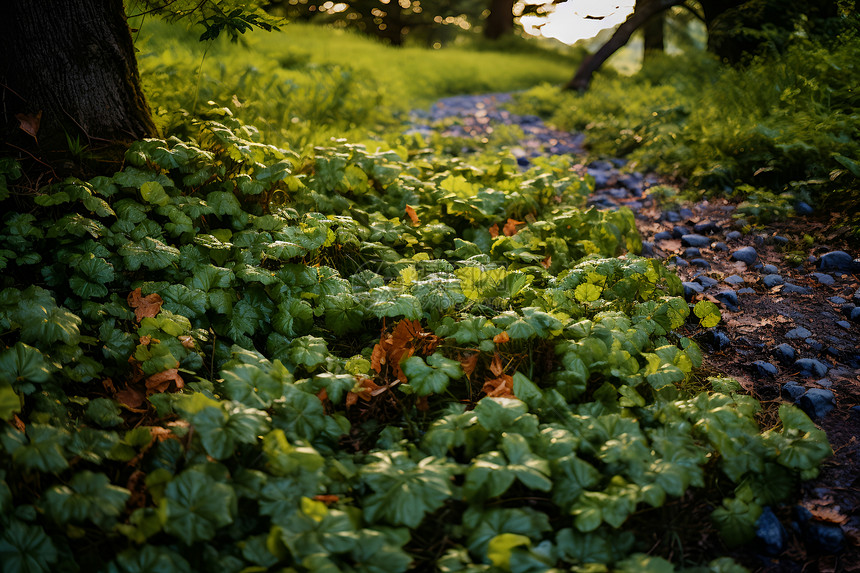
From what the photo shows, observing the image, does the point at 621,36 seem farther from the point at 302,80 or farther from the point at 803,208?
the point at 803,208

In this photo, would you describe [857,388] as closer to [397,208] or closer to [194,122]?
[397,208]

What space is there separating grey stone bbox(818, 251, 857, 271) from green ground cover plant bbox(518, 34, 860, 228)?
0.57 meters

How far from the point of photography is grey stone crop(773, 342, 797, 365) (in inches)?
94.7

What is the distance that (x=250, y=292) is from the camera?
239 cm

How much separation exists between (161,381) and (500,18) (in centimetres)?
1873

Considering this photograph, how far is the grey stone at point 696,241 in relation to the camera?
140 inches

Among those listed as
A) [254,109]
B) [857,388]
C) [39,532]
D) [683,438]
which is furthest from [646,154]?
[39,532]

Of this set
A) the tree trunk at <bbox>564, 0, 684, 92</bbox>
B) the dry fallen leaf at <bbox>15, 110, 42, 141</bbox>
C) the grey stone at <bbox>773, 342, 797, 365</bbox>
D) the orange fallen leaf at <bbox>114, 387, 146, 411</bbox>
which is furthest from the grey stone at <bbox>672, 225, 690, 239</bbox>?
the tree trunk at <bbox>564, 0, 684, 92</bbox>

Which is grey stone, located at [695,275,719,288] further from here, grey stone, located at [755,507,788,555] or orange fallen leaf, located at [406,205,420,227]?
orange fallen leaf, located at [406,205,420,227]

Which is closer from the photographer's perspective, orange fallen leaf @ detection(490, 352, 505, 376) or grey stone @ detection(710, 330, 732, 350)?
orange fallen leaf @ detection(490, 352, 505, 376)

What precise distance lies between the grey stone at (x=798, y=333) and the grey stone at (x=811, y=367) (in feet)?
0.68

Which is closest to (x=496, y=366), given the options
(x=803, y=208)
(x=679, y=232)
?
(x=679, y=232)

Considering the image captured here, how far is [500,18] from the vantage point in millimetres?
17703

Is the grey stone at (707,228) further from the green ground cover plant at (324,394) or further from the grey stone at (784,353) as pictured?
the grey stone at (784,353)
